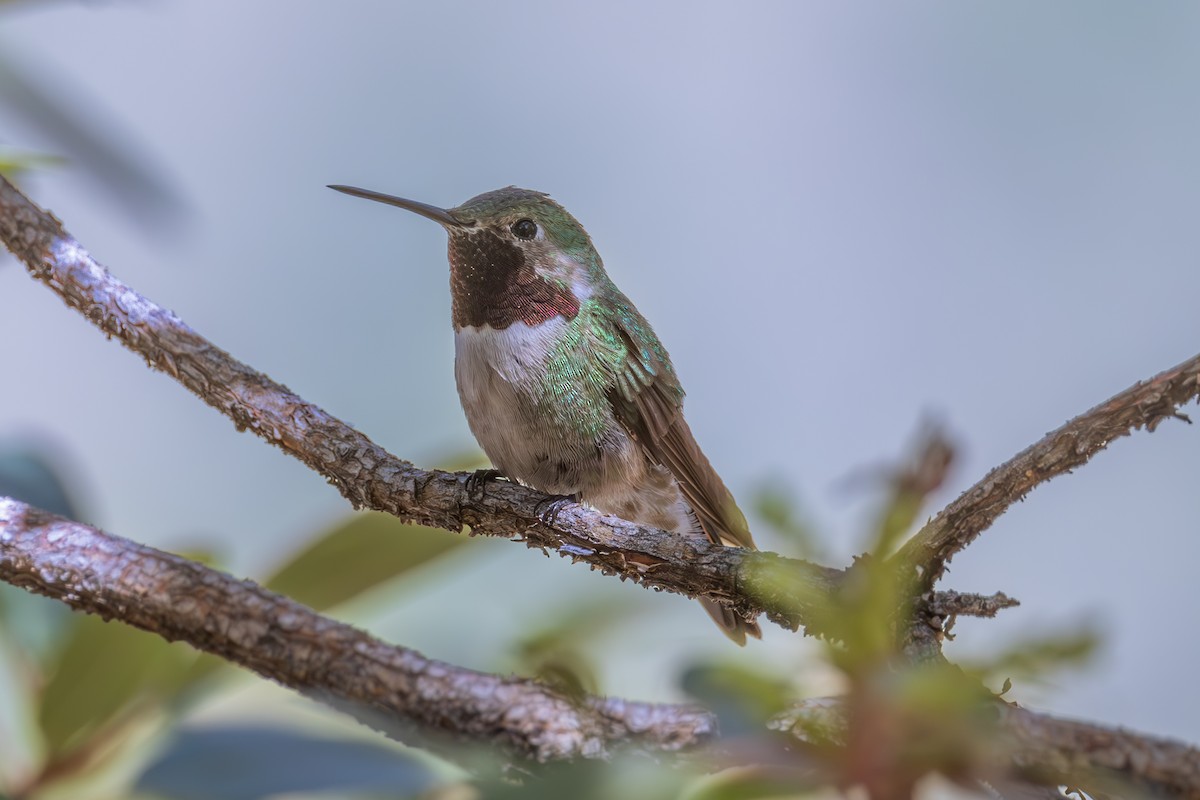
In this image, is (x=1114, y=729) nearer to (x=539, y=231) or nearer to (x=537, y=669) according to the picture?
(x=537, y=669)

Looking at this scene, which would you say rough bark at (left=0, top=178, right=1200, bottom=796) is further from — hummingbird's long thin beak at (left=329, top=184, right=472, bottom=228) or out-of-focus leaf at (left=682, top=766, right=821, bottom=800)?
hummingbird's long thin beak at (left=329, top=184, right=472, bottom=228)

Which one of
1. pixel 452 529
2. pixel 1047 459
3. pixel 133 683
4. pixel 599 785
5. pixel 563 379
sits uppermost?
pixel 563 379

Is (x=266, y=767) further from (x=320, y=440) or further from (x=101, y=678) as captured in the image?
(x=320, y=440)

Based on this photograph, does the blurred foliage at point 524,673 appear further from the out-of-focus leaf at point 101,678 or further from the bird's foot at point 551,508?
the bird's foot at point 551,508

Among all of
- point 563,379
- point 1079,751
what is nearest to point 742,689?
point 1079,751

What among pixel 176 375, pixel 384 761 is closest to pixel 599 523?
pixel 176 375

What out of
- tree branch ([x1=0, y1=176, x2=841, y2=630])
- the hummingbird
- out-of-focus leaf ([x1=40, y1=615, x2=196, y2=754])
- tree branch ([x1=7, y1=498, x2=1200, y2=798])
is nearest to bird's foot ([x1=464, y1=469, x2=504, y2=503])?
tree branch ([x1=0, y1=176, x2=841, y2=630])

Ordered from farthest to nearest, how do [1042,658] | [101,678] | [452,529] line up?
[452,529] < [101,678] < [1042,658]
